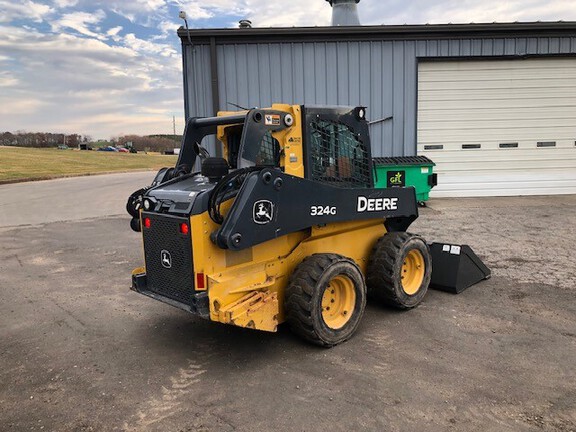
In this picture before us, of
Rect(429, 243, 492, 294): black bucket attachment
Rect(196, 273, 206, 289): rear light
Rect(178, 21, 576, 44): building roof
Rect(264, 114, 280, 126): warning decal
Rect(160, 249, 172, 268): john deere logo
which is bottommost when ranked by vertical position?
Rect(429, 243, 492, 294): black bucket attachment

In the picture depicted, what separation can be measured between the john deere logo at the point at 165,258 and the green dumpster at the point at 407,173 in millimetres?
9262

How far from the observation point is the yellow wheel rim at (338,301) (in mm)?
4586

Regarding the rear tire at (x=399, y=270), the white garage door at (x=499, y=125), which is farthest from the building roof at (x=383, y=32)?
the rear tire at (x=399, y=270)

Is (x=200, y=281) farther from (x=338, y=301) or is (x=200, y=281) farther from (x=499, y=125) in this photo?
(x=499, y=125)

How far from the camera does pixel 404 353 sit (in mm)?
4301

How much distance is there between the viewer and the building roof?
13.0 meters

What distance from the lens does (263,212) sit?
3.96 m

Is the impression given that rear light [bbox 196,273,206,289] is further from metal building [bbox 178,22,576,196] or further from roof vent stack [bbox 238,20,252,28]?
roof vent stack [bbox 238,20,252,28]

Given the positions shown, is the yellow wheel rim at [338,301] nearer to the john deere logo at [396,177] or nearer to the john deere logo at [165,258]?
the john deere logo at [165,258]

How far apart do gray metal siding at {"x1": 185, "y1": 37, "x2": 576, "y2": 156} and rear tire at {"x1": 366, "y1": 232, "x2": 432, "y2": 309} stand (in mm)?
8805

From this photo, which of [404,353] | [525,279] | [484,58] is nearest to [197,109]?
[484,58]

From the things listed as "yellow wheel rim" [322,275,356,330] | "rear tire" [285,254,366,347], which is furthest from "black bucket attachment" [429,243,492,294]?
"yellow wheel rim" [322,275,356,330]

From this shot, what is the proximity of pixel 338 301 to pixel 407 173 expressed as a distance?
29.3 ft

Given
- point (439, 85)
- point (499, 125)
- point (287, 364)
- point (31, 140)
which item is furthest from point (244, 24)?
point (31, 140)
